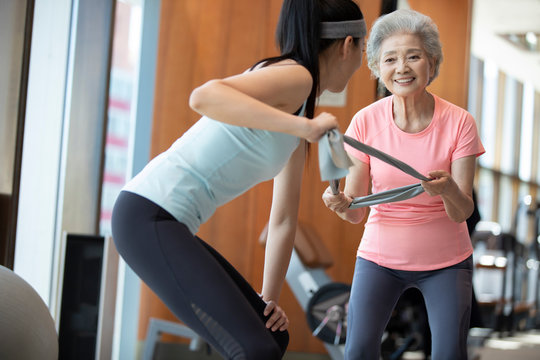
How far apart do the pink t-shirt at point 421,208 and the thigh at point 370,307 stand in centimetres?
5

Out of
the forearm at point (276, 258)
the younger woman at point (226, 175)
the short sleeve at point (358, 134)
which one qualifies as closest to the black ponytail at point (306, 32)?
the younger woman at point (226, 175)

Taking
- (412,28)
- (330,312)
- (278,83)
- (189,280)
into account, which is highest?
(412,28)

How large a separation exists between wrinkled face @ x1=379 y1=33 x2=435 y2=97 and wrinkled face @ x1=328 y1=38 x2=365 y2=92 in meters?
0.33

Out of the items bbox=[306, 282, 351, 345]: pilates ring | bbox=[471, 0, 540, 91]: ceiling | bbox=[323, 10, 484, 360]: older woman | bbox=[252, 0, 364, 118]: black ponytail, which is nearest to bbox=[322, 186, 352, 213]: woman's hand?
bbox=[323, 10, 484, 360]: older woman

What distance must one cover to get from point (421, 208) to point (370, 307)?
387mm

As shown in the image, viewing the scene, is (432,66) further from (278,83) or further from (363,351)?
(363,351)

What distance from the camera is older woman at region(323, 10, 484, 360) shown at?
77.5 inches

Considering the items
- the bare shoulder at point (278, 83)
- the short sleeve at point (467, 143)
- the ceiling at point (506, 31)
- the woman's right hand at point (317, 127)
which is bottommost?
the woman's right hand at point (317, 127)

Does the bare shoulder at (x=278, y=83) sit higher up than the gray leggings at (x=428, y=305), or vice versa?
the bare shoulder at (x=278, y=83)

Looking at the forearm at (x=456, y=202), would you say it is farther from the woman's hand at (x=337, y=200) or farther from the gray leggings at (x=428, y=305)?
the woman's hand at (x=337, y=200)

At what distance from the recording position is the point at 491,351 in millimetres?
5895

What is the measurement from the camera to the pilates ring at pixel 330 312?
3.79 m

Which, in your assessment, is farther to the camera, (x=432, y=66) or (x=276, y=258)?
(x=432, y=66)

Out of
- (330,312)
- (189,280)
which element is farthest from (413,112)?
(330,312)
